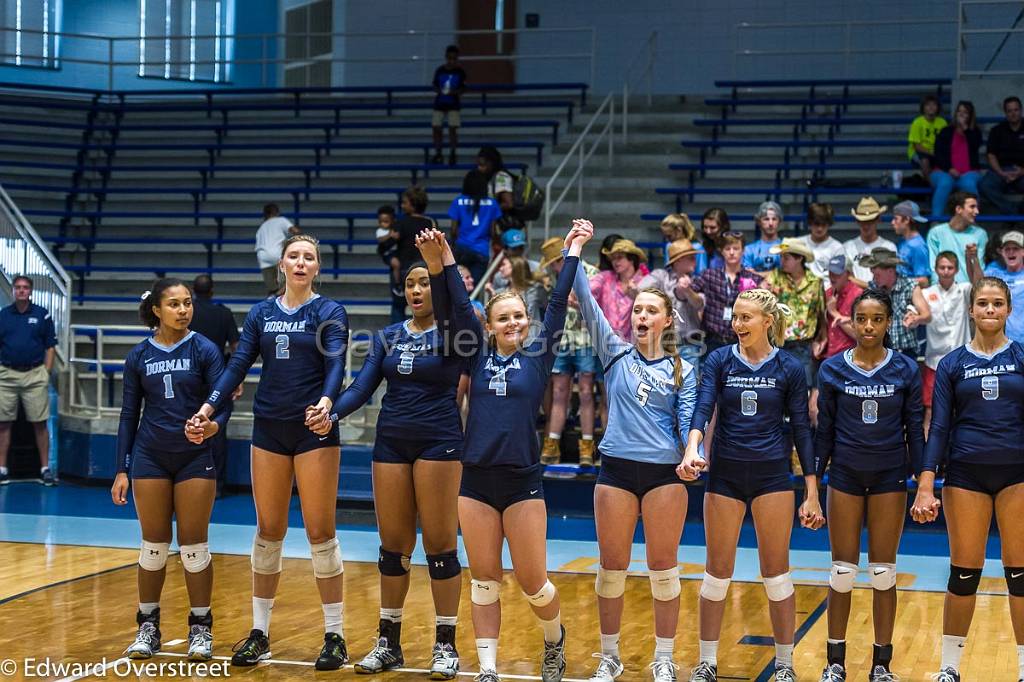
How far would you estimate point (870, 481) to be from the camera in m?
5.75

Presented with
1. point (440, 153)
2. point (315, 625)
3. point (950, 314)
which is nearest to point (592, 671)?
point (315, 625)

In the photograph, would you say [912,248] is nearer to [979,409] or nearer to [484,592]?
[979,409]

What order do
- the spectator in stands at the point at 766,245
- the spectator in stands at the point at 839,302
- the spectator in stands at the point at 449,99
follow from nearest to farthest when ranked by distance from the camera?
the spectator in stands at the point at 839,302
the spectator in stands at the point at 766,245
the spectator in stands at the point at 449,99

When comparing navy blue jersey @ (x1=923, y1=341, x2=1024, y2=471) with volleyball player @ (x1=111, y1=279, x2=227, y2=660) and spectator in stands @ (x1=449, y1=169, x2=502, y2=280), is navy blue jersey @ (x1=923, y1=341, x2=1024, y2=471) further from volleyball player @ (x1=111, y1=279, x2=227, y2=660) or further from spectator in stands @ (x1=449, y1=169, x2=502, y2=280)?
spectator in stands @ (x1=449, y1=169, x2=502, y2=280)

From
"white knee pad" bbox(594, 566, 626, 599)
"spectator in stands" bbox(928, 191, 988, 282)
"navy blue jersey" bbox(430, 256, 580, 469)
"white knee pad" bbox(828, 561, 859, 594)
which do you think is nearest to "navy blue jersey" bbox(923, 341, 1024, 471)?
"white knee pad" bbox(828, 561, 859, 594)

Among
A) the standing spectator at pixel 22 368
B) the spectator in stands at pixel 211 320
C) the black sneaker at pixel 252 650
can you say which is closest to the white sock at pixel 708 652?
the black sneaker at pixel 252 650

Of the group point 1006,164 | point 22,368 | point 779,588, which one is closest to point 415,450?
point 779,588

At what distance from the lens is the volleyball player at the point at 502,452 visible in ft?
18.1

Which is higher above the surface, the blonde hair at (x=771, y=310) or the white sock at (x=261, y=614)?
Answer: the blonde hair at (x=771, y=310)

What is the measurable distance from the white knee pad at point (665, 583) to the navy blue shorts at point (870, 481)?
2.84 ft

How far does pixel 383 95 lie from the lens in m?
19.4

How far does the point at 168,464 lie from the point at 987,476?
12.3ft

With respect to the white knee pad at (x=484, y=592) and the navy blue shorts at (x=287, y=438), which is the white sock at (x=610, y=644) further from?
the navy blue shorts at (x=287, y=438)

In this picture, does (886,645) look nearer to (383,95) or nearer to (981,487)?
(981,487)
